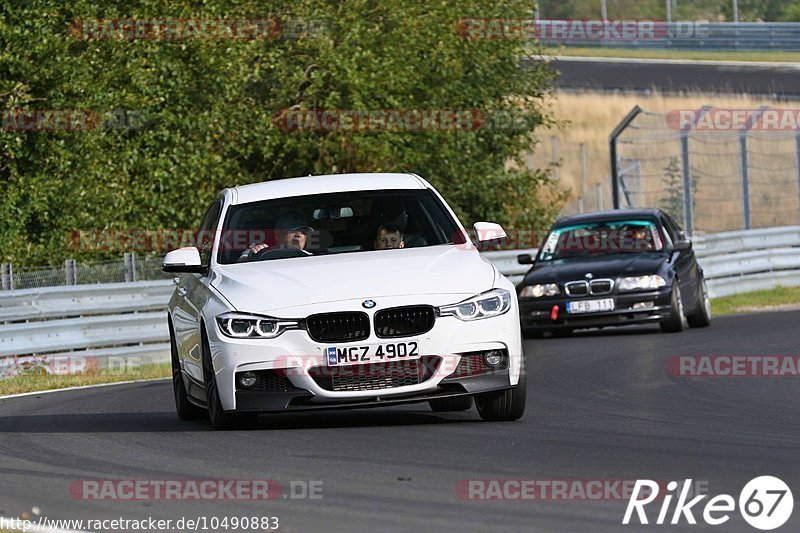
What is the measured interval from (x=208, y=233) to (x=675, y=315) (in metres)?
8.26

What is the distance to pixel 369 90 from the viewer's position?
27453 millimetres

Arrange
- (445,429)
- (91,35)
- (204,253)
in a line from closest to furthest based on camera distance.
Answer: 1. (445,429)
2. (204,253)
3. (91,35)

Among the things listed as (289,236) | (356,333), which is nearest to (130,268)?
(289,236)

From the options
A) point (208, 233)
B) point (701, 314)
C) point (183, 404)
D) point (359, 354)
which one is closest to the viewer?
point (359, 354)

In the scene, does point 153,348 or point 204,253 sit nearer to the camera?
point 204,253

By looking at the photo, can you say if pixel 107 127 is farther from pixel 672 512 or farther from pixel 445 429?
pixel 672 512

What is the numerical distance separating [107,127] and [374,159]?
4.48 m

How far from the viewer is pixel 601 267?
1944 centimetres

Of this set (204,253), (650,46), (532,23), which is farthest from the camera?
(650,46)

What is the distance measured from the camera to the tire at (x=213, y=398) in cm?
1042

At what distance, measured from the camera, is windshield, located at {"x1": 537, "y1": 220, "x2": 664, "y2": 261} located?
65.9ft

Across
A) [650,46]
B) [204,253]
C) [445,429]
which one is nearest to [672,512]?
[445,429]

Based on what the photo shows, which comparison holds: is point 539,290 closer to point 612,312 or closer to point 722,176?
point 612,312

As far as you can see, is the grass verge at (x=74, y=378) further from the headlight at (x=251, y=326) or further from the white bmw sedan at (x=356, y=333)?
the headlight at (x=251, y=326)
